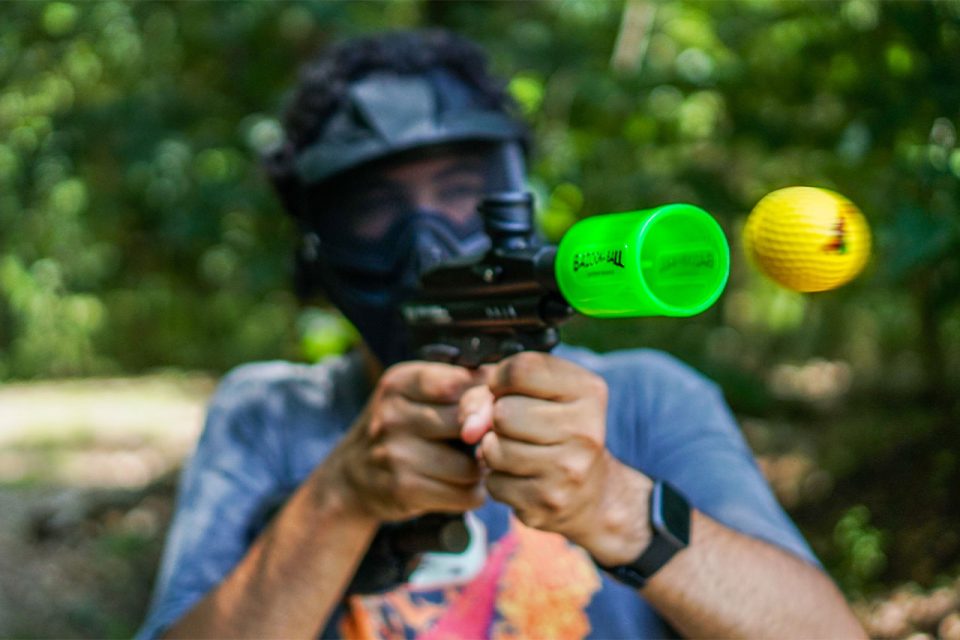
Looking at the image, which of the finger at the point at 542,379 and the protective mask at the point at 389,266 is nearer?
the finger at the point at 542,379

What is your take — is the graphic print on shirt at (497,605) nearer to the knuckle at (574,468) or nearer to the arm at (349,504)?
the arm at (349,504)

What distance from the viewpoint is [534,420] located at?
47.9 inches

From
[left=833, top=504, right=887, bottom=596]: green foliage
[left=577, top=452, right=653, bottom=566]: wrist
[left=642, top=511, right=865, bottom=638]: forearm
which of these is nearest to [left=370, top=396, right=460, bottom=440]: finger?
[left=577, top=452, right=653, bottom=566]: wrist

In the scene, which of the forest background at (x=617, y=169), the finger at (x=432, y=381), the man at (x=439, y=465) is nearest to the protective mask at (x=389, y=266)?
the man at (x=439, y=465)

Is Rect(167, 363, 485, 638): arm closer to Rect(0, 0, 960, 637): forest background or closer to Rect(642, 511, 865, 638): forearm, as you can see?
Rect(642, 511, 865, 638): forearm

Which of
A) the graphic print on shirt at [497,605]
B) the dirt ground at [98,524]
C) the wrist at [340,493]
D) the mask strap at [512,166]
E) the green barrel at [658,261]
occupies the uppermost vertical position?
the green barrel at [658,261]

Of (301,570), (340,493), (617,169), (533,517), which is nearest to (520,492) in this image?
(533,517)

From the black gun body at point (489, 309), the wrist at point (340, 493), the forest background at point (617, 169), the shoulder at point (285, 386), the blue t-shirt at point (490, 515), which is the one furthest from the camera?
the forest background at point (617, 169)

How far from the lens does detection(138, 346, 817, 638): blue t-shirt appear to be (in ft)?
5.36

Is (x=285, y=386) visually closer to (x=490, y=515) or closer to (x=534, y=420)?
(x=490, y=515)

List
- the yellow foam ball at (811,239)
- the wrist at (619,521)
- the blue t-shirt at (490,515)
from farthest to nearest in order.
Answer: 1. the blue t-shirt at (490,515)
2. the wrist at (619,521)
3. the yellow foam ball at (811,239)

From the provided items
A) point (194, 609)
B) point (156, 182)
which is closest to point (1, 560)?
point (156, 182)

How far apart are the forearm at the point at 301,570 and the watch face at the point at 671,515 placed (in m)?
0.45

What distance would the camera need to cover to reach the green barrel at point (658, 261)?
953 millimetres
